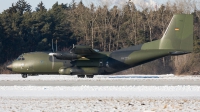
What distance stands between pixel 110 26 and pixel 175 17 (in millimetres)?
27515

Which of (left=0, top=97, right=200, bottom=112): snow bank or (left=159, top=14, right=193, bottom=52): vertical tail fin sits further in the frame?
(left=159, top=14, right=193, bottom=52): vertical tail fin

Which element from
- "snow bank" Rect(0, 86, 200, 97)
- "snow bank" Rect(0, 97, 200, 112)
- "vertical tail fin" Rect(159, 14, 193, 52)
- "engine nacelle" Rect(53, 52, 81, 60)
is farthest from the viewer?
"engine nacelle" Rect(53, 52, 81, 60)

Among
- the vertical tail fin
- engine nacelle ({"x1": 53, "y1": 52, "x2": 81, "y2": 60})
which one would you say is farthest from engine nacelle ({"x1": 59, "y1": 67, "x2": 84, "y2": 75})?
the vertical tail fin

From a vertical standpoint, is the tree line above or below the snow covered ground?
above

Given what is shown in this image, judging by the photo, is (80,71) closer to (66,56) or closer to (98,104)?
(66,56)

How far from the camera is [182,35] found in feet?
108

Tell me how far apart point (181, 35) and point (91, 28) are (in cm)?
2923

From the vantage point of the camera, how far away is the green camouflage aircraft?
32.5 metres

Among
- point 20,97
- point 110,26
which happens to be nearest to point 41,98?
point 20,97

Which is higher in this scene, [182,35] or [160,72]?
[182,35]

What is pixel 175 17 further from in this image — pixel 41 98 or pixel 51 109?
pixel 51 109

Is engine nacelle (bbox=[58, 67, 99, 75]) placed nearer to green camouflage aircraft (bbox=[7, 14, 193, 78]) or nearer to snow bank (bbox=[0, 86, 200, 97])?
green camouflage aircraft (bbox=[7, 14, 193, 78])

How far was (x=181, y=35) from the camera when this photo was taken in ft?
108

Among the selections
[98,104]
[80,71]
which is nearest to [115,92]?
[98,104]
